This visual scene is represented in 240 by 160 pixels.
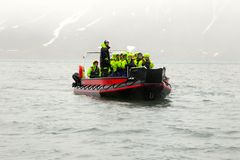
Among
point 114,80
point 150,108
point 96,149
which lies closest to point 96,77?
point 114,80

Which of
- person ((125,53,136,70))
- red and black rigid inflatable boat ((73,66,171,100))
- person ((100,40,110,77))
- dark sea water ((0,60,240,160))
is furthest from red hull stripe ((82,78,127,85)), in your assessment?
dark sea water ((0,60,240,160))

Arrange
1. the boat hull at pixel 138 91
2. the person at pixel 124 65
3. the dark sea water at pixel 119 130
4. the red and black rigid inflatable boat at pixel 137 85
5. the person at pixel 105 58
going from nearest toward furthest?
1. the dark sea water at pixel 119 130
2. the red and black rigid inflatable boat at pixel 137 85
3. the boat hull at pixel 138 91
4. the person at pixel 124 65
5. the person at pixel 105 58

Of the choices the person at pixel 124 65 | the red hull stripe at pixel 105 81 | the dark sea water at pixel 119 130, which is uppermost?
the person at pixel 124 65

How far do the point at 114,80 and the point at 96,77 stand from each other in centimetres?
365

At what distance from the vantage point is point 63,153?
17.3 m

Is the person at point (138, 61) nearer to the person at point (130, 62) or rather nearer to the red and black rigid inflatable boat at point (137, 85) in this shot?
the person at point (130, 62)

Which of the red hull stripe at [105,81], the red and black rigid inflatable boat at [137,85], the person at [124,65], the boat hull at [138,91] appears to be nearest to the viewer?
the red and black rigid inflatable boat at [137,85]

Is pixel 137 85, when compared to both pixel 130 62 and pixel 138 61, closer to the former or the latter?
pixel 130 62

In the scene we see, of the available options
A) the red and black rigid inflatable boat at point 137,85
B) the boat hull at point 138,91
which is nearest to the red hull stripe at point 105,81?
the red and black rigid inflatable boat at point 137,85

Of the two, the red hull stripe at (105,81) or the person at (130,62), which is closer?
the red hull stripe at (105,81)

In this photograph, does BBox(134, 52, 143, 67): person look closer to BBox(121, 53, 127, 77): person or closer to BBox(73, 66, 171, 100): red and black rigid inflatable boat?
BBox(121, 53, 127, 77): person

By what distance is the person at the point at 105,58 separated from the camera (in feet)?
105

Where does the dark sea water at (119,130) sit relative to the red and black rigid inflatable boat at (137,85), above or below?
below

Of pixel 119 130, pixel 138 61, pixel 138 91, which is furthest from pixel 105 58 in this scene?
pixel 119 130
